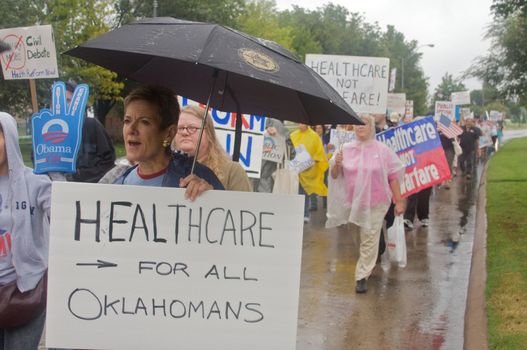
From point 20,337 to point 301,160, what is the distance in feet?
27.7

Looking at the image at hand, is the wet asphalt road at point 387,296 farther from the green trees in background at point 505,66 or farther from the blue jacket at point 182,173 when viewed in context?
the green trees in background at point 505,66

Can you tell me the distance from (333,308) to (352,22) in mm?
86268

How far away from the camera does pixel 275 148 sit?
10180 millimetres

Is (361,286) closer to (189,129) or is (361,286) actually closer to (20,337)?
(189,129)

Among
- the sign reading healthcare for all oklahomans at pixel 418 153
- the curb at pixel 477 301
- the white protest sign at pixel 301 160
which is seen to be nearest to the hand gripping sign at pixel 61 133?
the curb at pixel 477 301

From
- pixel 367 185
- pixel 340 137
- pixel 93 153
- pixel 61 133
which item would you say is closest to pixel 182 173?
pixel 61 133

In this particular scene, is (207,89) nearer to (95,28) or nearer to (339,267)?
(339,267)

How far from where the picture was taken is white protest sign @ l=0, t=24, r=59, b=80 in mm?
9109

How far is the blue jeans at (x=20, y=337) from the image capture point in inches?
123

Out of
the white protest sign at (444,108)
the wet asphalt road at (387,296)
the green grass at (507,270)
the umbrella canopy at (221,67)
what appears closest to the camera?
the umbrella canopy at (221,67)

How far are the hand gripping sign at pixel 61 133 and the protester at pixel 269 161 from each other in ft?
14.3

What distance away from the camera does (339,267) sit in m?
8.16

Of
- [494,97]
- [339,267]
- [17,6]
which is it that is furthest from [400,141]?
[494,97]

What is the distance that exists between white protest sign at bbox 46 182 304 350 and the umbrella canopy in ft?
1.51
